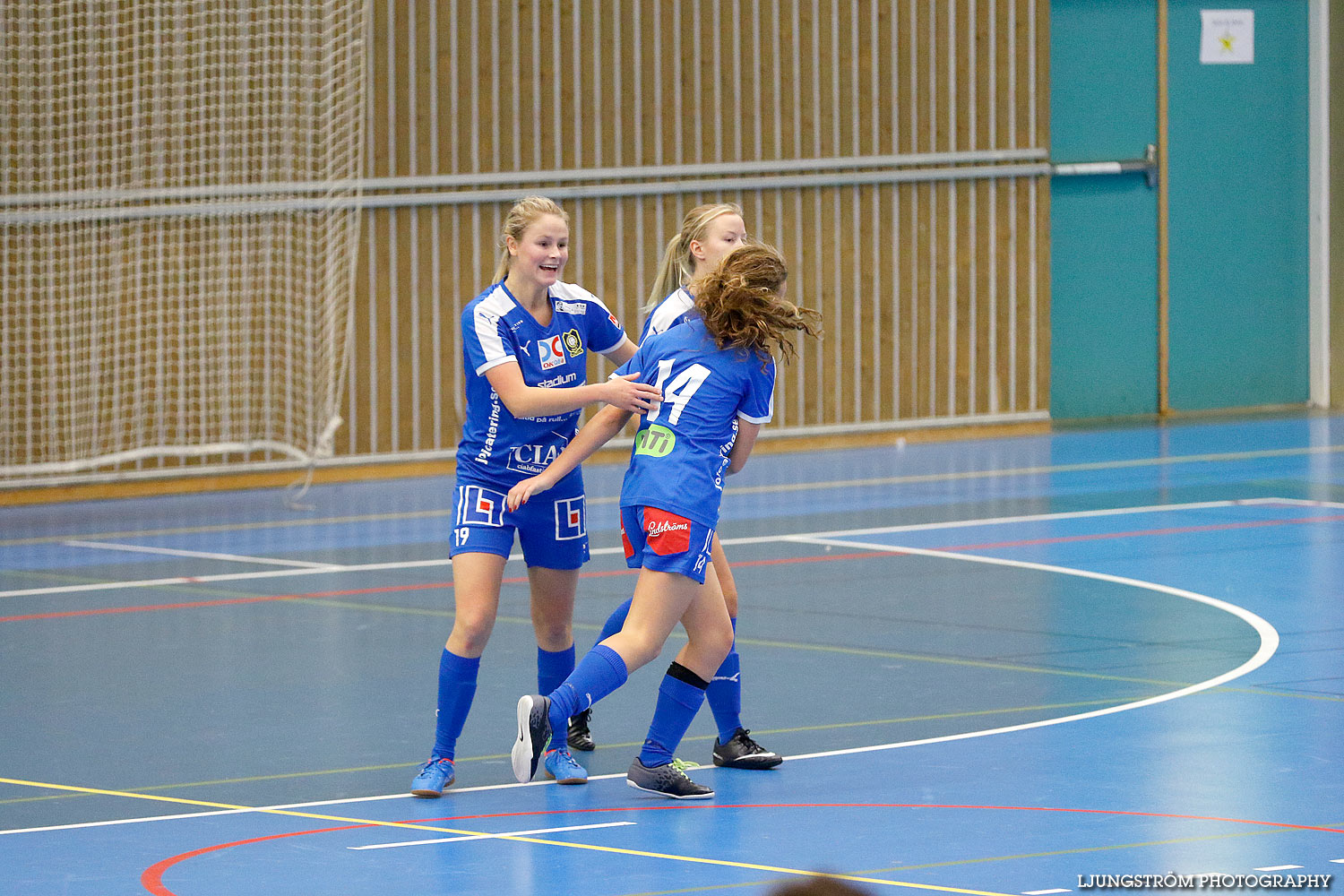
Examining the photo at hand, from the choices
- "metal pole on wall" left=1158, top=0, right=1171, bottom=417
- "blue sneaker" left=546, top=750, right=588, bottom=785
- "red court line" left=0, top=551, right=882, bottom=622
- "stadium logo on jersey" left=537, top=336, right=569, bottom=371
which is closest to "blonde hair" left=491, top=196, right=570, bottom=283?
"stadium logo on jersey" left=537, top=336, right=569, bottom=371

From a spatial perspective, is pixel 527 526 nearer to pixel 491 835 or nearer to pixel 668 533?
pixel 668 533

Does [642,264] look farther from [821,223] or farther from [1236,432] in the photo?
[1236,432]

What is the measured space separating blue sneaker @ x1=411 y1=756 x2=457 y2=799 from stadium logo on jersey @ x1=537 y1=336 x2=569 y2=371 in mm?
1264

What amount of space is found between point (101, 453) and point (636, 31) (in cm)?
540

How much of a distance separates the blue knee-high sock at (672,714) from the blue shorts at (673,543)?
362mm

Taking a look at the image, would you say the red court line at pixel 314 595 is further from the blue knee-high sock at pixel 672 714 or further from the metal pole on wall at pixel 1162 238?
the metal pole on wall at pixel 1162 238

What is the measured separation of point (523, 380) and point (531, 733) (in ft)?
3.78

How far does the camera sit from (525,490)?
19.7 feet

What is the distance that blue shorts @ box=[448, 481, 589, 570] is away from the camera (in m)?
6.15

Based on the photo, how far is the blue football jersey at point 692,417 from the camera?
5848mm

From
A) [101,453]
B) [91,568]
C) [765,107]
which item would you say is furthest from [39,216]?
[765,107]

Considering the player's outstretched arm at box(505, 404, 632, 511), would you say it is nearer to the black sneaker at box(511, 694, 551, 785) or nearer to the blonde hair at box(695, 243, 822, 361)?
the blonde hair at box(695, 243, 822, 361)

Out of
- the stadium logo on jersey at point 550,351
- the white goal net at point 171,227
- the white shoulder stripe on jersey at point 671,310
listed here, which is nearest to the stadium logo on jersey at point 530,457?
the stadium logo on jersey at point 550,351

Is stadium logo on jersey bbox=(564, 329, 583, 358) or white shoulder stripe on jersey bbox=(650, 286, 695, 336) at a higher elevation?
white shoulder stripe on jersey bbox=(650, 286, 695, 336)
